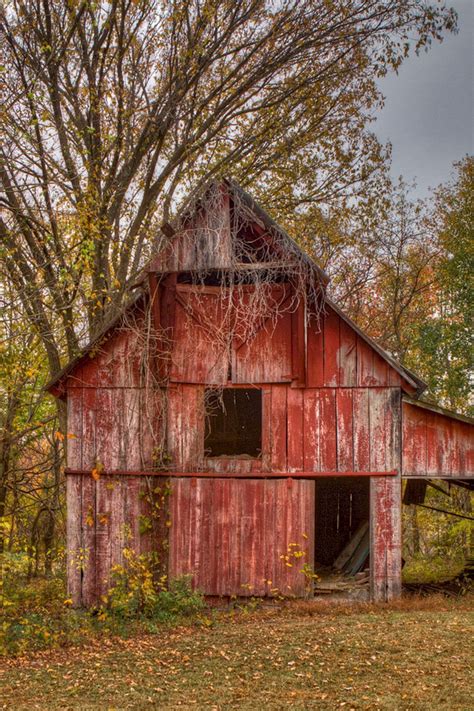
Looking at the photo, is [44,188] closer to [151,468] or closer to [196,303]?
[196,303]

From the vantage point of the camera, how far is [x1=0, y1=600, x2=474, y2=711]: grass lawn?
7.42 meters

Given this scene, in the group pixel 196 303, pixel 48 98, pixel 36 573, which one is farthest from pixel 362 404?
pixel 36 573

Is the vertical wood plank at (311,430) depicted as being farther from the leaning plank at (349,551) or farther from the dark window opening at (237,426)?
the dark window opening at (237,426)

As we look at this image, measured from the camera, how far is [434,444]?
12.3m

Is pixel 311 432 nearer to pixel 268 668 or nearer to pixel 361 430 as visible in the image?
pixel 361 430

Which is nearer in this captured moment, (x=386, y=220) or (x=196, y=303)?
(x=196, y=303)

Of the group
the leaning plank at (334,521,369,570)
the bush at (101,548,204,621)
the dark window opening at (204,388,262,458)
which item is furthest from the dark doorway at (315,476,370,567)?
the bush at (101,548,204,621)

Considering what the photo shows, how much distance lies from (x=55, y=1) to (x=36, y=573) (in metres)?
15.8

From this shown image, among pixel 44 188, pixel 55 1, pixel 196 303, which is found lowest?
pixel 196 303

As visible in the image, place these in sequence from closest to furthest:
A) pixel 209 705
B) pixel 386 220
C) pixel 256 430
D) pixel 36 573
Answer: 1. pixel 209 705
2. pixel 256 430
3. pixel 36 573
4. pixel 386 220

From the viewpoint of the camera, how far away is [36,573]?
21.1 meters

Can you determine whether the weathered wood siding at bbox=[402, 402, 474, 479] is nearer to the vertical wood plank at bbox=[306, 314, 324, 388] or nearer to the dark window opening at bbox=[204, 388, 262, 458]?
the vertical wood plank at bbox=[306, 314, 324, 388]

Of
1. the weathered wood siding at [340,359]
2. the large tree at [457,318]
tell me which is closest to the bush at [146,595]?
the weathered wood siding at [340,359]

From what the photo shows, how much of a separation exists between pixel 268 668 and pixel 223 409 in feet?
15.7
